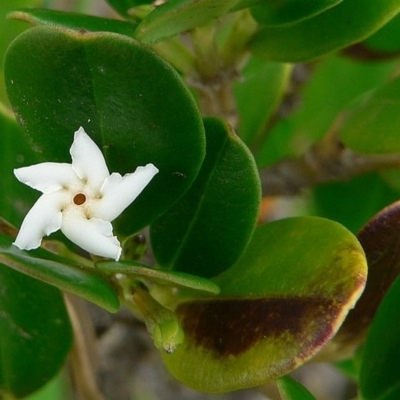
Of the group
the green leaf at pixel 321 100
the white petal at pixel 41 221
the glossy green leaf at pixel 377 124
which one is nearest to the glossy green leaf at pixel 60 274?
the white petal at pixel 41 221

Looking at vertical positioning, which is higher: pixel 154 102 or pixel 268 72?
pixel 154 102

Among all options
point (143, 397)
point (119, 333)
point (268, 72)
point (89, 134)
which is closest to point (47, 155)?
point (89, 134)

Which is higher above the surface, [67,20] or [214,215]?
[67,20]

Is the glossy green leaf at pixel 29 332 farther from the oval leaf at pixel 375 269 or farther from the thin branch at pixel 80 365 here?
the oval leaf at pixel 375 269

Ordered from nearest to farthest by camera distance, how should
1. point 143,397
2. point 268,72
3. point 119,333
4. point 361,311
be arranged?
point 361,311 < point 268,72 < point 119,333 < point 143,397

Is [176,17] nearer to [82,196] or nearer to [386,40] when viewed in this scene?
[82,196]

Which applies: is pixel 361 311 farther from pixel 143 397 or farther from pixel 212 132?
pixel 143 397

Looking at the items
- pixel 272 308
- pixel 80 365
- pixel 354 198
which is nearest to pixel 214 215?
pixel 272 308
